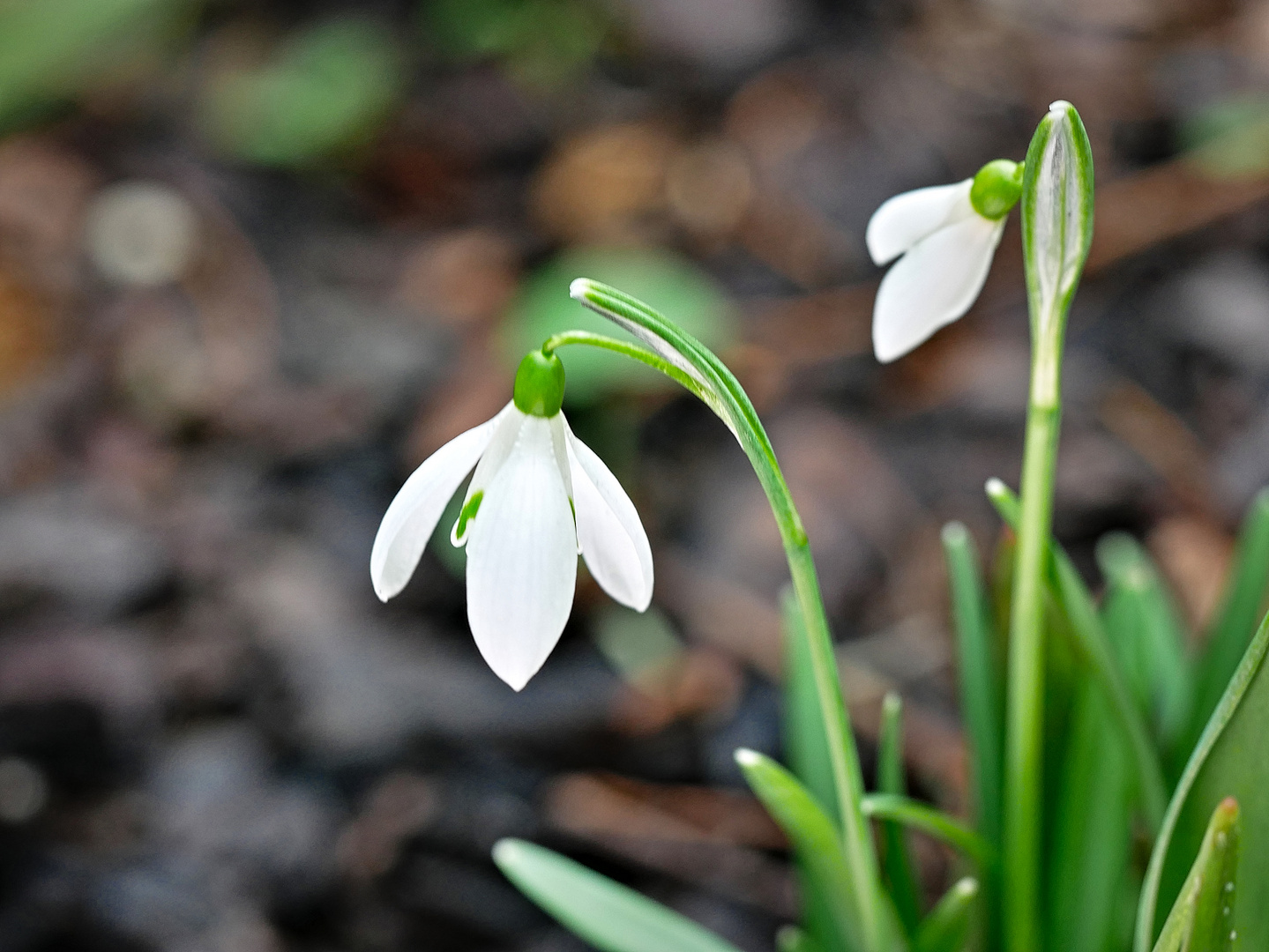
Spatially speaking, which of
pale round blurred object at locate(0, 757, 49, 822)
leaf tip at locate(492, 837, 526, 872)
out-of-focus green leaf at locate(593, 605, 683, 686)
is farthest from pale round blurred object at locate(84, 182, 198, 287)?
leaf tip at locate(492, 837, 526, 872)

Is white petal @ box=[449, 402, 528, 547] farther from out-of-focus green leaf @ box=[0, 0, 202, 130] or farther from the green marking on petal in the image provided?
out-of-focus green leaf @ box=[0, 0, 202, 130]

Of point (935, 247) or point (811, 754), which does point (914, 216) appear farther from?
point (811, 754)

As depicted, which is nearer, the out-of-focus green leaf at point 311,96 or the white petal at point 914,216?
the white petal at point 914,216

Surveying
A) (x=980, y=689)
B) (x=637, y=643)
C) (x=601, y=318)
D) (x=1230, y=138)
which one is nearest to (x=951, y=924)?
(x=980, y=689)

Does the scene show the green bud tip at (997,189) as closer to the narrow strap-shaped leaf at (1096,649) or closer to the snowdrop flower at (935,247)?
the snowdrop flower at (935,247)

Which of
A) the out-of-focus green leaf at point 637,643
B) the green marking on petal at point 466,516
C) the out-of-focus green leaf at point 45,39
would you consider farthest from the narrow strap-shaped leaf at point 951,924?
the out-of-focus green leaf at point 45,39
